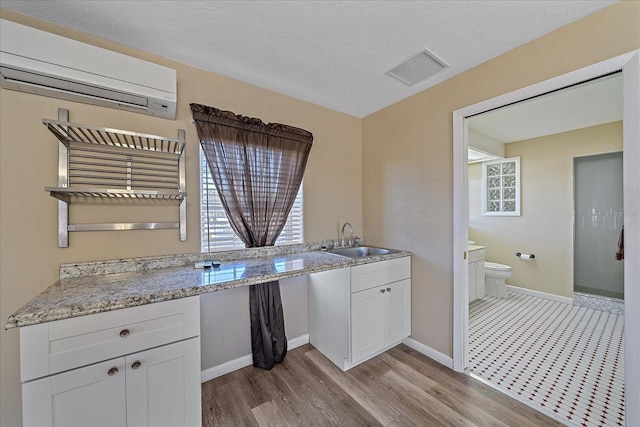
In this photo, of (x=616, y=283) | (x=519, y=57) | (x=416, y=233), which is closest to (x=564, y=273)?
(x=616, y=283)

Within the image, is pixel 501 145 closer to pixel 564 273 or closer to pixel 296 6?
pixel 564 273

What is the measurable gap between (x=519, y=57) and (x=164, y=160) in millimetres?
2609

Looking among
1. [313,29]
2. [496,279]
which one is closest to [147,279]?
[313,29]

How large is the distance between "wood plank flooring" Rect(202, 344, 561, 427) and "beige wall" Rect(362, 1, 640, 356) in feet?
1.24

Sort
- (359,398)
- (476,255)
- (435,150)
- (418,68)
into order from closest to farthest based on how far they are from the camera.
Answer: (359,398) < (418,68) < (435,150) < (476,255)

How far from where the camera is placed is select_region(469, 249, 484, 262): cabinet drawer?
3107 mm

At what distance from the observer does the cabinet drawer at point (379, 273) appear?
76.9 inches

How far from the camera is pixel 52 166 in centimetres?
145

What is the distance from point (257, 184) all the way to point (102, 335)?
137cm

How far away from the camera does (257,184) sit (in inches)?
83.0

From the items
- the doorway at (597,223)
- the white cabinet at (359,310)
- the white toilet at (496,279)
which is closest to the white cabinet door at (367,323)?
the white cabinet at (359,310)

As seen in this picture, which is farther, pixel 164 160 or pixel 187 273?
pixel 164 160

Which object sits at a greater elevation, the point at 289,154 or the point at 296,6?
the point at 296,6

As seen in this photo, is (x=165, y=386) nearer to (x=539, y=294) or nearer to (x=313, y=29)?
(x=313, y=29)
